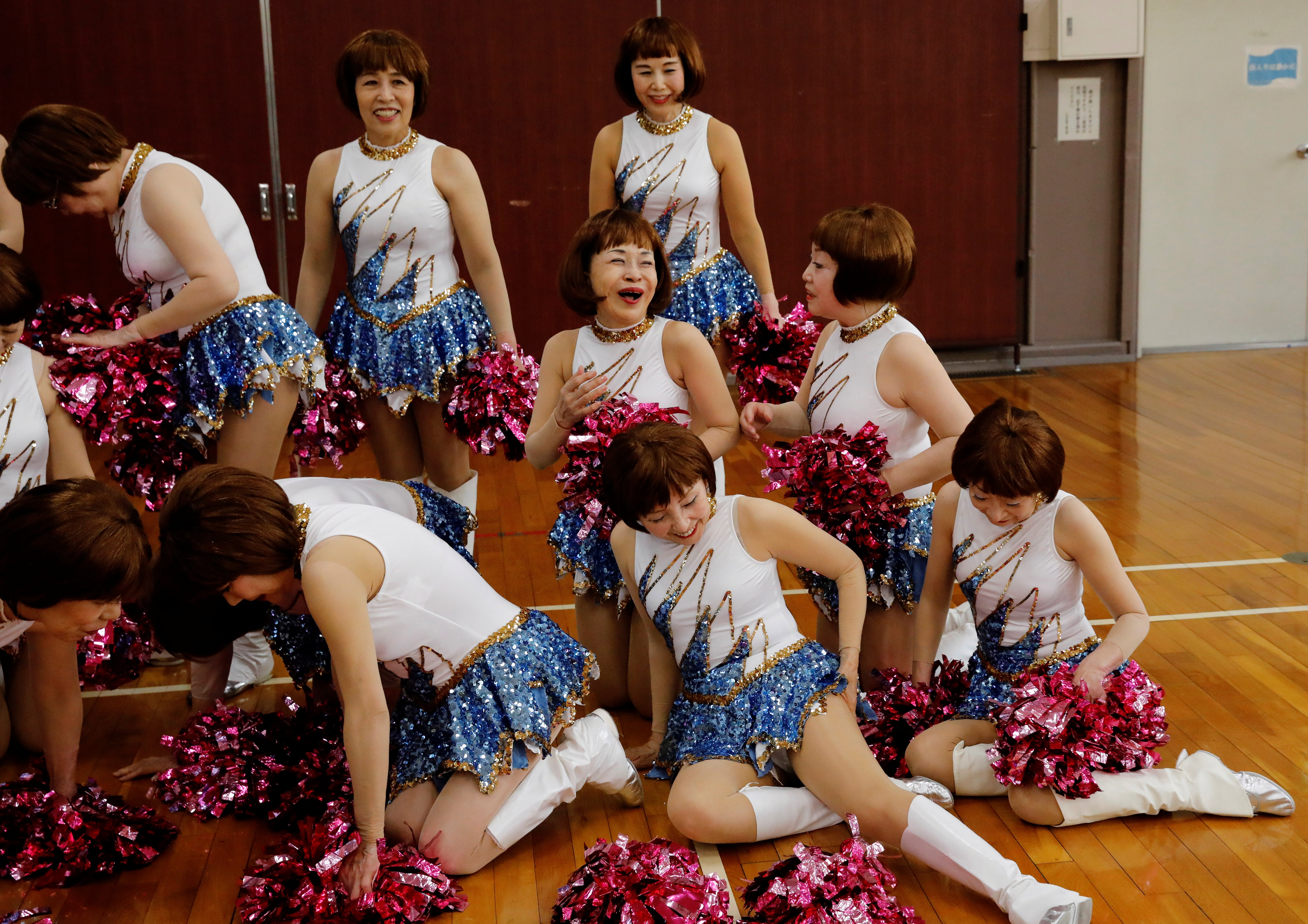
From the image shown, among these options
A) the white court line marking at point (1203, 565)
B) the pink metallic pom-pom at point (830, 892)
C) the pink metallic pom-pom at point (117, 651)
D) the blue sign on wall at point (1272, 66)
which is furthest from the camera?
the blue sign on wall at point (1272, 66)

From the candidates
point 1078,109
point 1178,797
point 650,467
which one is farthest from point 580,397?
point 1078,109

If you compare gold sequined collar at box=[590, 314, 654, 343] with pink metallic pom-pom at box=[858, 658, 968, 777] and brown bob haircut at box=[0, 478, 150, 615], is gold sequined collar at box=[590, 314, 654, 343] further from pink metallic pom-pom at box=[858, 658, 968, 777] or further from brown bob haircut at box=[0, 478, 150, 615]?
brown bob haircut at box=[0, 478, 150, 615]

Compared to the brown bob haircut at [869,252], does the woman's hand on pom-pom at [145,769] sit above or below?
below

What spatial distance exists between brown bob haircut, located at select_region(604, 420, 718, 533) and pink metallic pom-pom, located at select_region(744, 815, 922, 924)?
0.70m

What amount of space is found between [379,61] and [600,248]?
3.05 feet

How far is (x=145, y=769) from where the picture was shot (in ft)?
9.55

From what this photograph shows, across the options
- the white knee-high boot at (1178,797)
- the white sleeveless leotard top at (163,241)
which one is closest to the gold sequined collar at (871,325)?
the white knee-high boot at (1178,797)

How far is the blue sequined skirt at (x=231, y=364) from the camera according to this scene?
10.4 feet

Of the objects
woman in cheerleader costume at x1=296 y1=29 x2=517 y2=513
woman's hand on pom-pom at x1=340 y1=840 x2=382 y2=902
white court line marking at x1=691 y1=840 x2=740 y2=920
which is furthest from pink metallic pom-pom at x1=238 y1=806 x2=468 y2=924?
woman in cheerleader costume at x1=296 y1=29 x2=517 y2=513

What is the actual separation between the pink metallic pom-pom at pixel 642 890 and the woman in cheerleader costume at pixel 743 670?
0.71 ft

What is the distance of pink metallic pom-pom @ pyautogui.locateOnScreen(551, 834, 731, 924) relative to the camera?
2176 mm

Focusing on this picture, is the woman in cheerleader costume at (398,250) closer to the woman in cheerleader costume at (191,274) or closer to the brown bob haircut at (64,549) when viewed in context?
the woman in cheerleader costume at (191,274)

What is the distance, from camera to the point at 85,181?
2.93 meters

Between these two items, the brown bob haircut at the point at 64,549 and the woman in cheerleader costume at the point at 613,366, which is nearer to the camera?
the brown bob haircut at the point at 64,549
